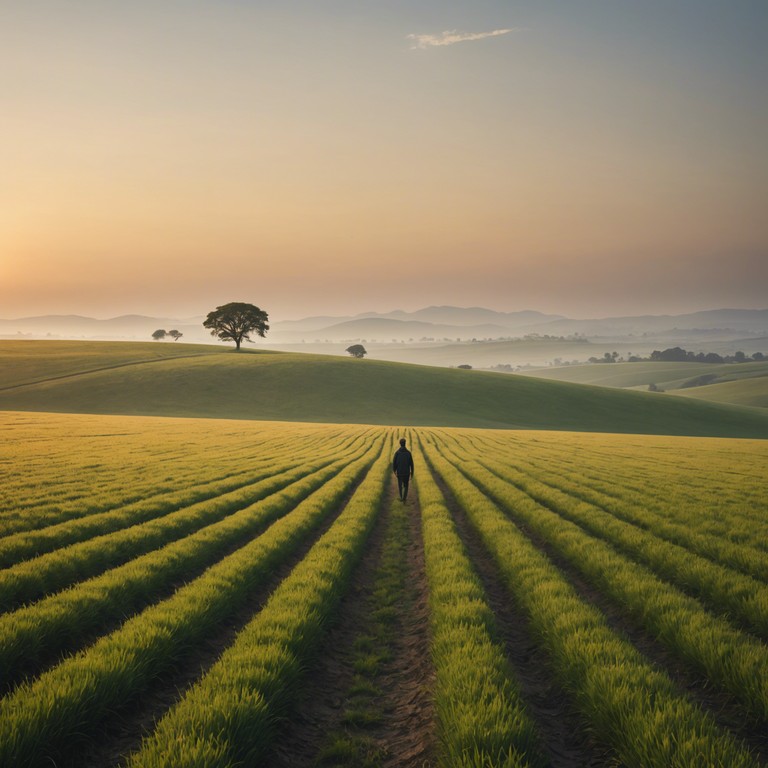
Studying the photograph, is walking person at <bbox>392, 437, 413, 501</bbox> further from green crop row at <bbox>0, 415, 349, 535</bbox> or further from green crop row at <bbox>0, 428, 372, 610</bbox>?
green crop row at <bbox>0, 415, 349, 535</bbox>

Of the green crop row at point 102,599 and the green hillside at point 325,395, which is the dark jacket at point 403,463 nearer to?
the green crop row at point 102,599

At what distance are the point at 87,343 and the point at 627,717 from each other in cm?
15454

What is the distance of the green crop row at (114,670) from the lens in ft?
15.1

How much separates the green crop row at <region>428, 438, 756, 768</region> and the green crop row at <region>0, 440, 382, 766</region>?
394 cm

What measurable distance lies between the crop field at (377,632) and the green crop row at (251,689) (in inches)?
1.2

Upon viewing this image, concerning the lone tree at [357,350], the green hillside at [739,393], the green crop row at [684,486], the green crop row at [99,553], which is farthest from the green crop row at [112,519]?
the lone tree at [357,350]

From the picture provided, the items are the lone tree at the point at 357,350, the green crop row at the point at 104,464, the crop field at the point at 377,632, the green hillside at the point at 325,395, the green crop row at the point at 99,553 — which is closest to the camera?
the crop field at the point at 377,632

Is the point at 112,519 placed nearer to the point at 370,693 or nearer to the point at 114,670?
the point at 114,670

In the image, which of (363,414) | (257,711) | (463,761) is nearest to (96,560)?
(257,711)

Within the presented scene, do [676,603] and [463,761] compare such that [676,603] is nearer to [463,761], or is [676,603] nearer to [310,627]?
[463,761]

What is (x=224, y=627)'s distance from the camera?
25.9ft

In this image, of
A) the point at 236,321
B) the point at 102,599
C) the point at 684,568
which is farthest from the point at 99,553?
the point at 236,321

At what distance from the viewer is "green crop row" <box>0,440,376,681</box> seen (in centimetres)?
652

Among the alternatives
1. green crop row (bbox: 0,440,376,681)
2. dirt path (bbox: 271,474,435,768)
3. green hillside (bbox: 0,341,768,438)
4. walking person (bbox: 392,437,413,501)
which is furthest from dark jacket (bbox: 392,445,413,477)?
green hillside (bbox: 0,341,768,438)
